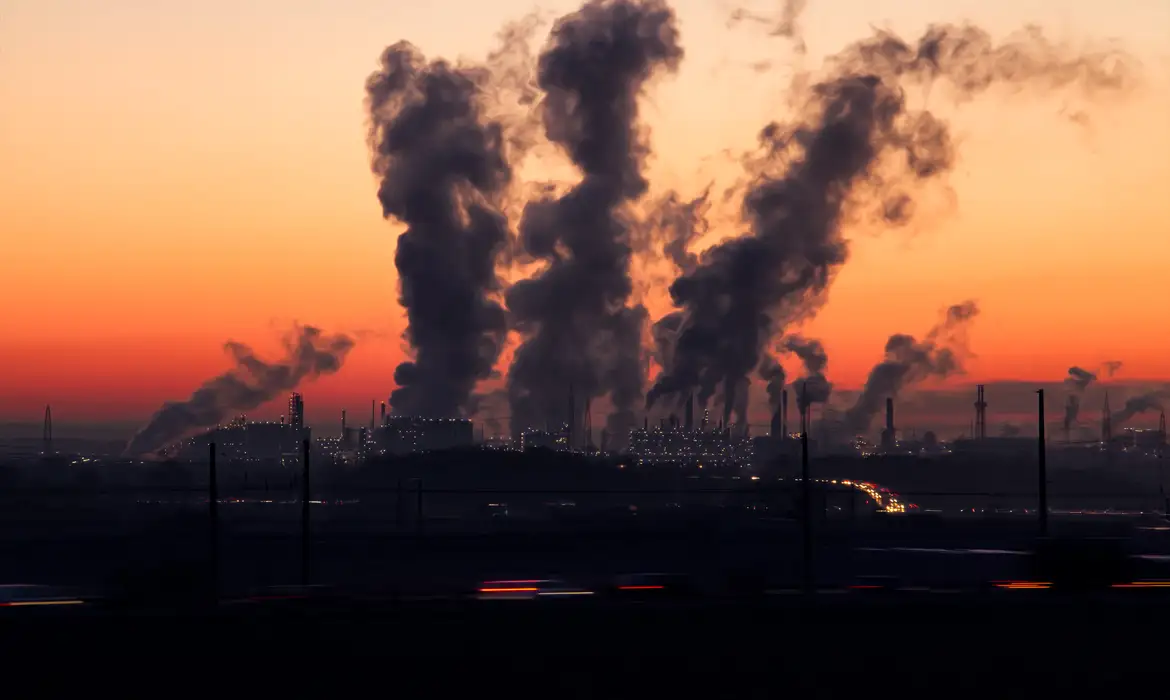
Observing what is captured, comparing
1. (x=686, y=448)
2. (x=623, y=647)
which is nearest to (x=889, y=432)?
(x=686, y=448)

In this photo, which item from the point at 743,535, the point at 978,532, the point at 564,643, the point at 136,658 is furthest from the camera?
the point at 978,532

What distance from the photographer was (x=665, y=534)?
147 feet

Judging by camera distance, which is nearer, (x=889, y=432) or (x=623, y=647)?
(x=623, y=647)

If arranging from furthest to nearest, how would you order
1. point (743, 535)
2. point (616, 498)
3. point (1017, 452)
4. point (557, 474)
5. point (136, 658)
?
point (1017, 452) → point (557, 474) → point (616, 498) → point (743, 535) → point (136, 658)

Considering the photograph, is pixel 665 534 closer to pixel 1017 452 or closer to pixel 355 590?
pixel 355 590

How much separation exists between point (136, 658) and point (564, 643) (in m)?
3.85

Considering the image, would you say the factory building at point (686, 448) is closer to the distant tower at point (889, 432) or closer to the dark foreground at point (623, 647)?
the distant tower at point (889, 432)

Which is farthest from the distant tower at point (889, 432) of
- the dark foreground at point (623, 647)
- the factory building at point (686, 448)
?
the dark foreground at point (623, 647)

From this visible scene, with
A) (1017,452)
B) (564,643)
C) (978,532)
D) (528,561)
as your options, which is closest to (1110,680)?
(564,643)

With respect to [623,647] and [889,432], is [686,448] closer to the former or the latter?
[889,432]

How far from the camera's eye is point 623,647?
13.4 metres

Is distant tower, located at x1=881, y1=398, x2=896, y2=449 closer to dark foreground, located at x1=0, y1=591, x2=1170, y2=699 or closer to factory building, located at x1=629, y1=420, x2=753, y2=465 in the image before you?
factory building, located at x1=629, y1=420, x2=753, y2=465

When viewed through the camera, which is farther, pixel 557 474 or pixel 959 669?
pixel 557 474

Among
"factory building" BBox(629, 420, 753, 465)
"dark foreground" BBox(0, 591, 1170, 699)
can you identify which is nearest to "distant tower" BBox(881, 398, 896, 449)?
"factory building" BBox(629, 420, 753, 465)
